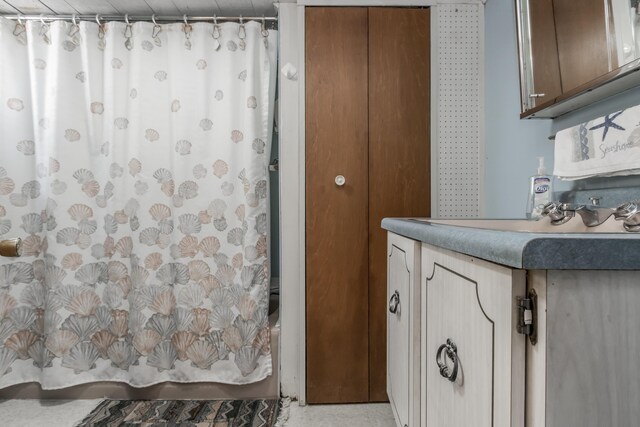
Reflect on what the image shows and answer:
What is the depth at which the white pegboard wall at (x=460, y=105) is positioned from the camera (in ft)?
6.47

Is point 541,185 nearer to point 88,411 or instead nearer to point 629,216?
point 629,216

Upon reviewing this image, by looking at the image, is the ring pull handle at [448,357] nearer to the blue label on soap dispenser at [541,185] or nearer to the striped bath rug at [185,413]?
the blue label on soap dispenser at [541,185]

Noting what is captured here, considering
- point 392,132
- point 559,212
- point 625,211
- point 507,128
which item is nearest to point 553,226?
point 559,212

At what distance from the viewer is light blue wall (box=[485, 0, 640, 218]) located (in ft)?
4.78

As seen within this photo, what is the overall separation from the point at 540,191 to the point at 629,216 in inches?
20.3

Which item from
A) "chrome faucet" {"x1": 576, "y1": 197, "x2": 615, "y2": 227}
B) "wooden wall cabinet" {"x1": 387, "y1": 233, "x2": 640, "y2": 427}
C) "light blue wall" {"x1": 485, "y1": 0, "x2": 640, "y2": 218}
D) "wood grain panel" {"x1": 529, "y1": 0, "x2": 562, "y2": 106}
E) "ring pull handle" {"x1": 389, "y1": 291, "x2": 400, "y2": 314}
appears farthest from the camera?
"light blue wall" {"x1": 485, "y1": 0, "x2": 640, "y2": 218}

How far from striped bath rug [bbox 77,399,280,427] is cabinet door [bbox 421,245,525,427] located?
3.72 feet

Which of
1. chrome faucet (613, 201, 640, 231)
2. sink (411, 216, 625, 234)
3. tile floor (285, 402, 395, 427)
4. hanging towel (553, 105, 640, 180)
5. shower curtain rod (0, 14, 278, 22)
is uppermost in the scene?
shower curtain rod (0, 14, 278, 22)

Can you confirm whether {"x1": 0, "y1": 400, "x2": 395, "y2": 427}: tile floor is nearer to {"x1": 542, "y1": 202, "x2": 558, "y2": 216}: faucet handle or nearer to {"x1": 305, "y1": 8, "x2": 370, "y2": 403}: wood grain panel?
{"x1": 305, "y1": 8, "x2": 370, "y2": 403}: wood grain panel

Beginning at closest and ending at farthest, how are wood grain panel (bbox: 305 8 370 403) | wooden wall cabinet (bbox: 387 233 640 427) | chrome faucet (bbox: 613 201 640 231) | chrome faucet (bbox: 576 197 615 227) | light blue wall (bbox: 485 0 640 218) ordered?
1. wooden wall cabinet (bbox: 387 233 640 427)
2. chrome faucet (bbox: 613 201 640 231)
3. chrome faucet (bbox: 576 197 615 227)
4. light blue wall (bbox: 485 0 640 218)
5. wood grain panel (bbox: 305 8 370 403)

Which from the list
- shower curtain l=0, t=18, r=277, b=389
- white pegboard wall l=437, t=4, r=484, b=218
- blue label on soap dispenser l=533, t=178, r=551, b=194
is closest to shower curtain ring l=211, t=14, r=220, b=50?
shower curtain l=0, t=18, r=277, b=389

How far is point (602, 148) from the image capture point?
102cm

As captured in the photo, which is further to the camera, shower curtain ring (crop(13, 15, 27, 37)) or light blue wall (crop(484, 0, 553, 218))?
shower curtain ring (crop(13, 15, 27, 37))

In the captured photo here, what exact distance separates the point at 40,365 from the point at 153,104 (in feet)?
4.75
